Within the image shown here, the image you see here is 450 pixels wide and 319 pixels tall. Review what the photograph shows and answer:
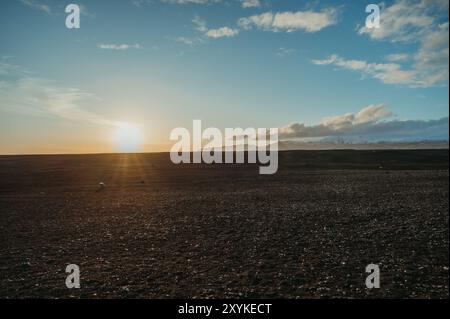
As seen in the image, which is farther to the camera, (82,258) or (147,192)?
(147,192)

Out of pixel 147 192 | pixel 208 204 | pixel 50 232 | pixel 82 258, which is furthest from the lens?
A: pixel 147 192

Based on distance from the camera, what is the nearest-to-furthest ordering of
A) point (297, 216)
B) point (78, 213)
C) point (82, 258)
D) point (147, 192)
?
point (82, 258)
point (297, 216)
point (78, 213)
point (147, 192)

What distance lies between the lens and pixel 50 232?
20547 mm

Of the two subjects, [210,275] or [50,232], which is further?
[50,232]

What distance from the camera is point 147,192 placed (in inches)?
1516

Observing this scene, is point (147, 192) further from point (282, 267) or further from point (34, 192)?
point (282, 267)

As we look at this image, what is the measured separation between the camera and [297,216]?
78.2ft

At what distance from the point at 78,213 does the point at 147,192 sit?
1249cm
